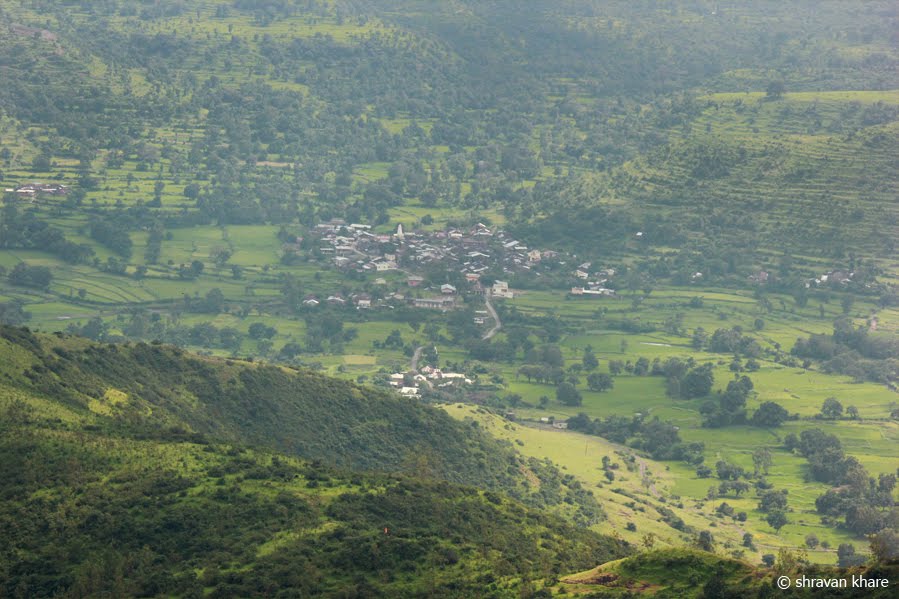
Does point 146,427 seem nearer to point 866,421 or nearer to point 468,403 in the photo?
point 468,403

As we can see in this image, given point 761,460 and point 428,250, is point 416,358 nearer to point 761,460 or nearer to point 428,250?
point 428,250

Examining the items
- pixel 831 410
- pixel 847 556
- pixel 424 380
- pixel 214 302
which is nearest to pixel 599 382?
pixel 424 380

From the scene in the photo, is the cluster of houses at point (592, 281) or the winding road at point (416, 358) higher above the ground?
the cluster of houses at point (592, 281)

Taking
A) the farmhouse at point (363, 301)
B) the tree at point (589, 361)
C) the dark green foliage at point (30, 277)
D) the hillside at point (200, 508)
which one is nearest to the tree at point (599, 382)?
the tree at point (589, 361)

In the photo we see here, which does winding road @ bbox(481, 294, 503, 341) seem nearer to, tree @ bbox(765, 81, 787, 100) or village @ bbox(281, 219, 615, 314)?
village @ bbox(281, 219, 615, 314)

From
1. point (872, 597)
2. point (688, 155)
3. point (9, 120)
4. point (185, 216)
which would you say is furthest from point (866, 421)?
point (9, 120)

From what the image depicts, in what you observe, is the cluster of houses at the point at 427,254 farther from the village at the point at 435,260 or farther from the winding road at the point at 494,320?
the winding road at the point at 494,320
